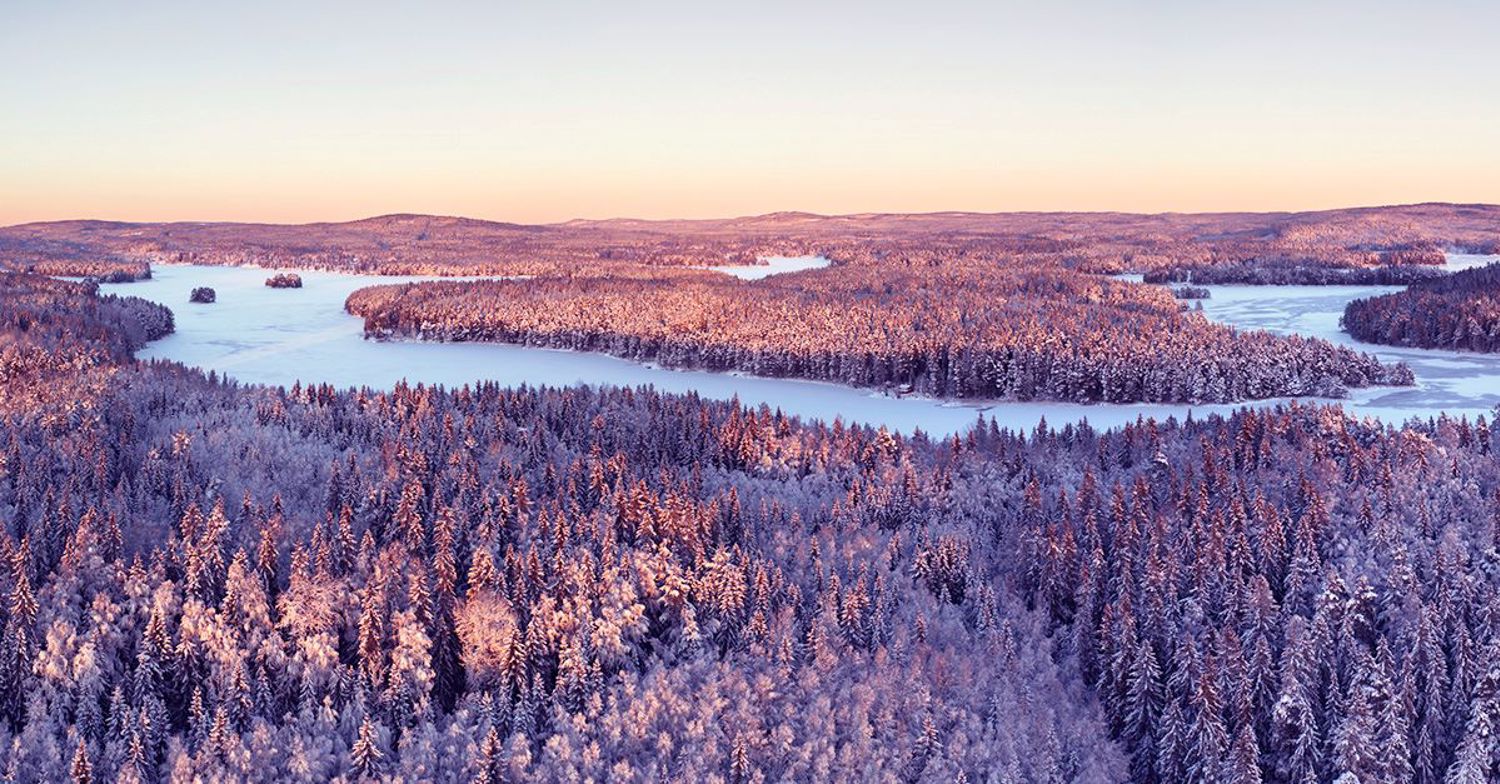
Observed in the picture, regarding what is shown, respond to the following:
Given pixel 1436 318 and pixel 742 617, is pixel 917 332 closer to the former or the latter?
pixel 1436 318

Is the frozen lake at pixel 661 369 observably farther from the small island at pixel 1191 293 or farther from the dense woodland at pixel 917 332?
the small island at pixel 1191 293

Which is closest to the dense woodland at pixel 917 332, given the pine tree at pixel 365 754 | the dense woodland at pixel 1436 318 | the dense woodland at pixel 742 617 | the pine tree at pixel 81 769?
the dense woodland at pixel 1436 318

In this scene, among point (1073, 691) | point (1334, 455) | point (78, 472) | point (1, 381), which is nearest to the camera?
point (1073, 691)

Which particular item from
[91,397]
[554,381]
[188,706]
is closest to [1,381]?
[91,397]

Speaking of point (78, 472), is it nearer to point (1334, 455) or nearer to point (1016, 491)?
point (1016, 491)

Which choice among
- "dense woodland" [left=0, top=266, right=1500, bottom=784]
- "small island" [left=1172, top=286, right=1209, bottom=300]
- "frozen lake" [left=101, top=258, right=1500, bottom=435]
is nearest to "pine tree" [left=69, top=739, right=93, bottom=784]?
"dense woodland" [left=0, top=266, right=1500, bottom=784]

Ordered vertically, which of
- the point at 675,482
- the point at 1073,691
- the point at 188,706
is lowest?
the point at 1073,691

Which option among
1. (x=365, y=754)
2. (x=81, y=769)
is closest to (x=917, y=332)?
(x=365, y=754)

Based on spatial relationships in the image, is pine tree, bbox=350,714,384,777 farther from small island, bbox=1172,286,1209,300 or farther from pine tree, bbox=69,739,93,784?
small island, bbox=1172,286,1209,300
